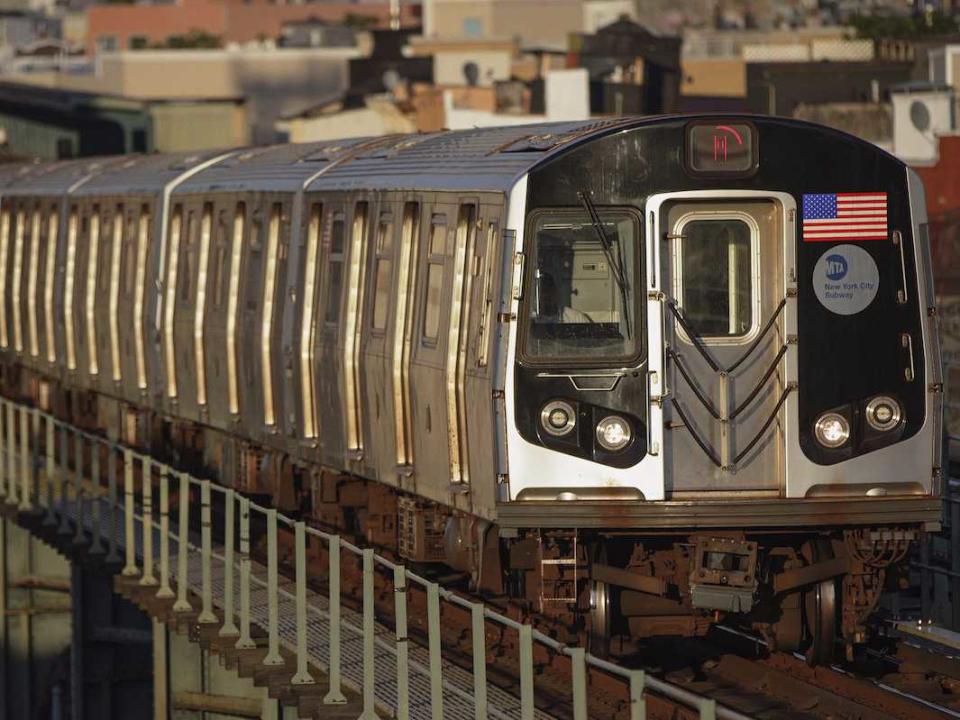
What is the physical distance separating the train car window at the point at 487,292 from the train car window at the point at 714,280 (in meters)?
0.98

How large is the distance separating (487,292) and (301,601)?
6.48 feet

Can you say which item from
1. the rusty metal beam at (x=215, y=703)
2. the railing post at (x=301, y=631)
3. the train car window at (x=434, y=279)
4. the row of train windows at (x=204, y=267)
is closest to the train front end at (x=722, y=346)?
the row of train windows at (x=204, y=267)

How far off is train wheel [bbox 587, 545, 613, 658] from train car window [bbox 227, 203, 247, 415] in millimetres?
6104

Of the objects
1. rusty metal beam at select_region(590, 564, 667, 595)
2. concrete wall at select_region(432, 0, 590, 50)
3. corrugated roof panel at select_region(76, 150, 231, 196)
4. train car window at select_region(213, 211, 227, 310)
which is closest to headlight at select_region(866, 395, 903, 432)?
rusty metal beam at select_region(590, 564, 667, 595)

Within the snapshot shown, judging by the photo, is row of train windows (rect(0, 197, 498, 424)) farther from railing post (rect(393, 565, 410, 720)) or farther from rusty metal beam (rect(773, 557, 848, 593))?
rusty metal beam (rect(773, 557, 848, 593))

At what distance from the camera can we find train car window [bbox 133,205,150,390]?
2034 cm

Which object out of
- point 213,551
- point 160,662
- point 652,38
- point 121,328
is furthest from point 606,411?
point 652,38

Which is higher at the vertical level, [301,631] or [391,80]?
[391,80]

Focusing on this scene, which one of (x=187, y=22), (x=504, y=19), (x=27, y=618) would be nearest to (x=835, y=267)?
(x=27, y=618)

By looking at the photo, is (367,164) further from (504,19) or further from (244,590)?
(504,19)

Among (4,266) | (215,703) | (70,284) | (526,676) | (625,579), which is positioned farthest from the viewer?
(4,266)

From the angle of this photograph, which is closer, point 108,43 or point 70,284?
point 70,284

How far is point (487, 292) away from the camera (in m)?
11.8

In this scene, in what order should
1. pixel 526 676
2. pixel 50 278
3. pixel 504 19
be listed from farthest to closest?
pixel 504 19 → pixel 50 278 → pixel 526 676
